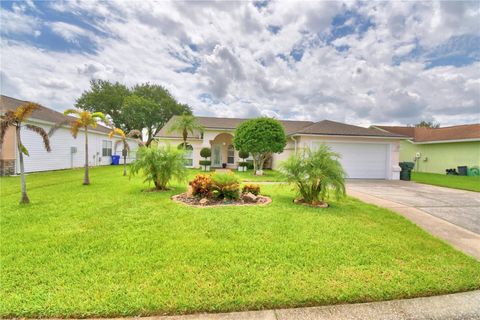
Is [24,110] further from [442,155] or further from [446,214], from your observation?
[442,155]

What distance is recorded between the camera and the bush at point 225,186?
7.57 meters

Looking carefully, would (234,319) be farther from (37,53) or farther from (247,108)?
(247,108)

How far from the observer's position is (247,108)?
2512cm

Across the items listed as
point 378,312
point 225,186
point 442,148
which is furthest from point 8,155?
point 442,148

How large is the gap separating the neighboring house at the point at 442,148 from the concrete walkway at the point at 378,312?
18443mm

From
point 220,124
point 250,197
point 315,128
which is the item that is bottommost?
point 250,197

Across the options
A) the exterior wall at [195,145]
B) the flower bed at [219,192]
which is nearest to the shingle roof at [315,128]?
the exterior wall at [195,145]

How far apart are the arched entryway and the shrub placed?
43.5 feet

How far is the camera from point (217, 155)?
2253cm

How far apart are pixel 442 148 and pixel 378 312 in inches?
1018

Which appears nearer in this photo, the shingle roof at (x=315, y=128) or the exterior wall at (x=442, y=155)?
the shingle roof at (x=315, y=128)

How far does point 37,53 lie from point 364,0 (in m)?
15.8

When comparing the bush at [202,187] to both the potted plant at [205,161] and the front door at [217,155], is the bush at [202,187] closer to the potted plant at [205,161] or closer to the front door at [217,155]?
the potted plant at [205,161]

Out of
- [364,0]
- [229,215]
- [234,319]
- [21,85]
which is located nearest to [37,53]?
[21,85]
